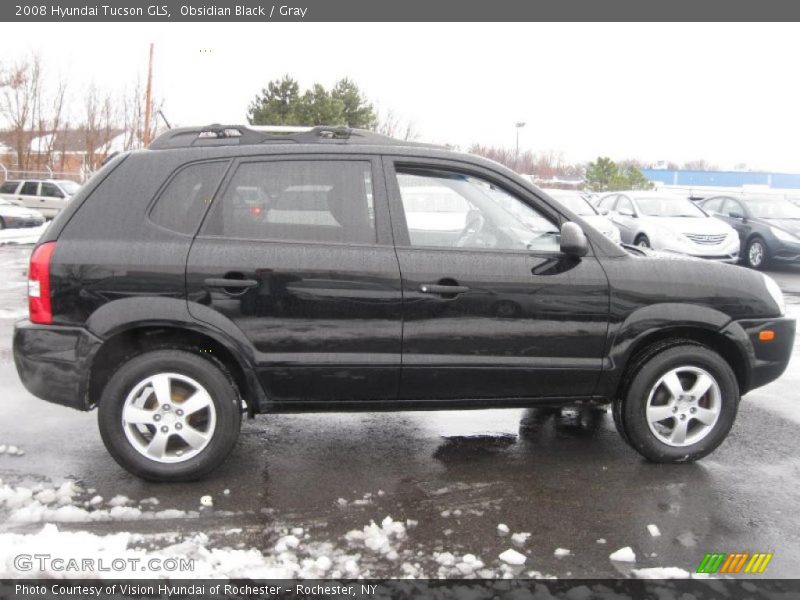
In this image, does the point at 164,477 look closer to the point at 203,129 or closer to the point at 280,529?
the point at 280,529

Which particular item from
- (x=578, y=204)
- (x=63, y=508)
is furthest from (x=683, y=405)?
(x=578, y=204)

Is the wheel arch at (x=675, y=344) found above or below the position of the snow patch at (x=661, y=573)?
above

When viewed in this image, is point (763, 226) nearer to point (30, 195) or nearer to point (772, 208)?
point (772, 208)

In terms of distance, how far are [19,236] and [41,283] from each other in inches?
733

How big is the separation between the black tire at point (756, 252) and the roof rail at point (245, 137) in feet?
40.2

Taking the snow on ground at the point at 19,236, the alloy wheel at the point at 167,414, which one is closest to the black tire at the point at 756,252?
the alloy wheel at the point at 167,414

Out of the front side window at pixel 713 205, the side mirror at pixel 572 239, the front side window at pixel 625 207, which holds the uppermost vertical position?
the front side window at pixel 713 205

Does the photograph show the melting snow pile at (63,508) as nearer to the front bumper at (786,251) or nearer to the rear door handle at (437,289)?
the rear door handle at (437,289)

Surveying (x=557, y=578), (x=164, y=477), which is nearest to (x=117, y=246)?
(x=164, y=477)

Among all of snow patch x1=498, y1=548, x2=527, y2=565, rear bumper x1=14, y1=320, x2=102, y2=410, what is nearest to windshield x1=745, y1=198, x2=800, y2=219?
snow patch x1=498, y1=548, x2=527, y2=565

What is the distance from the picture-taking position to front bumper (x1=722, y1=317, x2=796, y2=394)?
420cm

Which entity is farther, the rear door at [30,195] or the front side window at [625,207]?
the rear door at [30,195]

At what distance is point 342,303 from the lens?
12.6 ft

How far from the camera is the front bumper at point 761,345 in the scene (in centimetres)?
420
